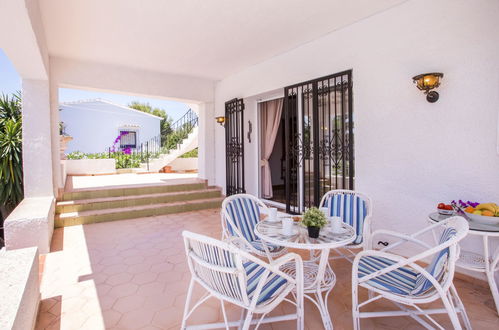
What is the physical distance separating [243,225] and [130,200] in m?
3.54

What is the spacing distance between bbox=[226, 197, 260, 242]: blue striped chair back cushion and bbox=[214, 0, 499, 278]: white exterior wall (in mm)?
1550

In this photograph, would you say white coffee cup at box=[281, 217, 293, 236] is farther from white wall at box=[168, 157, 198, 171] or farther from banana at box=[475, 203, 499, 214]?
white wall at box=[168, 157, 198, 171]

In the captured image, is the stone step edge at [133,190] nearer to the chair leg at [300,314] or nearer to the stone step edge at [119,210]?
the stone step edge at [119,210]

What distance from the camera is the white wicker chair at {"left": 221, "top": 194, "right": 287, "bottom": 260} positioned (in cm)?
246

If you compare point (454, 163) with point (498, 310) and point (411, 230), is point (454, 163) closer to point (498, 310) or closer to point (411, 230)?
point (411, 230)

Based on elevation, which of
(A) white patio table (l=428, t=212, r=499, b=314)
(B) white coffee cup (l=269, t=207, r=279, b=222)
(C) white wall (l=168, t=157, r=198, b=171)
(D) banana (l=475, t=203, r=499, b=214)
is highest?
(C) white wall (l=168, t=157, r=198, b=171)

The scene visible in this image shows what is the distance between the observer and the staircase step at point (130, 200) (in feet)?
15.8

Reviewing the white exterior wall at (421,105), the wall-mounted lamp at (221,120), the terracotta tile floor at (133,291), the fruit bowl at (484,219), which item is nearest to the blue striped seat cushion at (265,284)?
the terracotta tile floor at (133,291)

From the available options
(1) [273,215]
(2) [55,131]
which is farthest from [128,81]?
(1) [273,215]

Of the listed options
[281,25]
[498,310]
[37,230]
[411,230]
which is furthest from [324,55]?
[37,230]

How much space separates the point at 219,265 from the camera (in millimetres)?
1511

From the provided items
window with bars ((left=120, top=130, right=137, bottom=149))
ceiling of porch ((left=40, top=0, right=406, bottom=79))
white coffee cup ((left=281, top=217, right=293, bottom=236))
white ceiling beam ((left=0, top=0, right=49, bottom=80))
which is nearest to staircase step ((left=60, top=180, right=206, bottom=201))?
white ceiling beam ((left=0, top=0, right=49, bottom=80))

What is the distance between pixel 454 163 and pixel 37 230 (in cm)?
479

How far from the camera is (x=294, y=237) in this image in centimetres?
204
